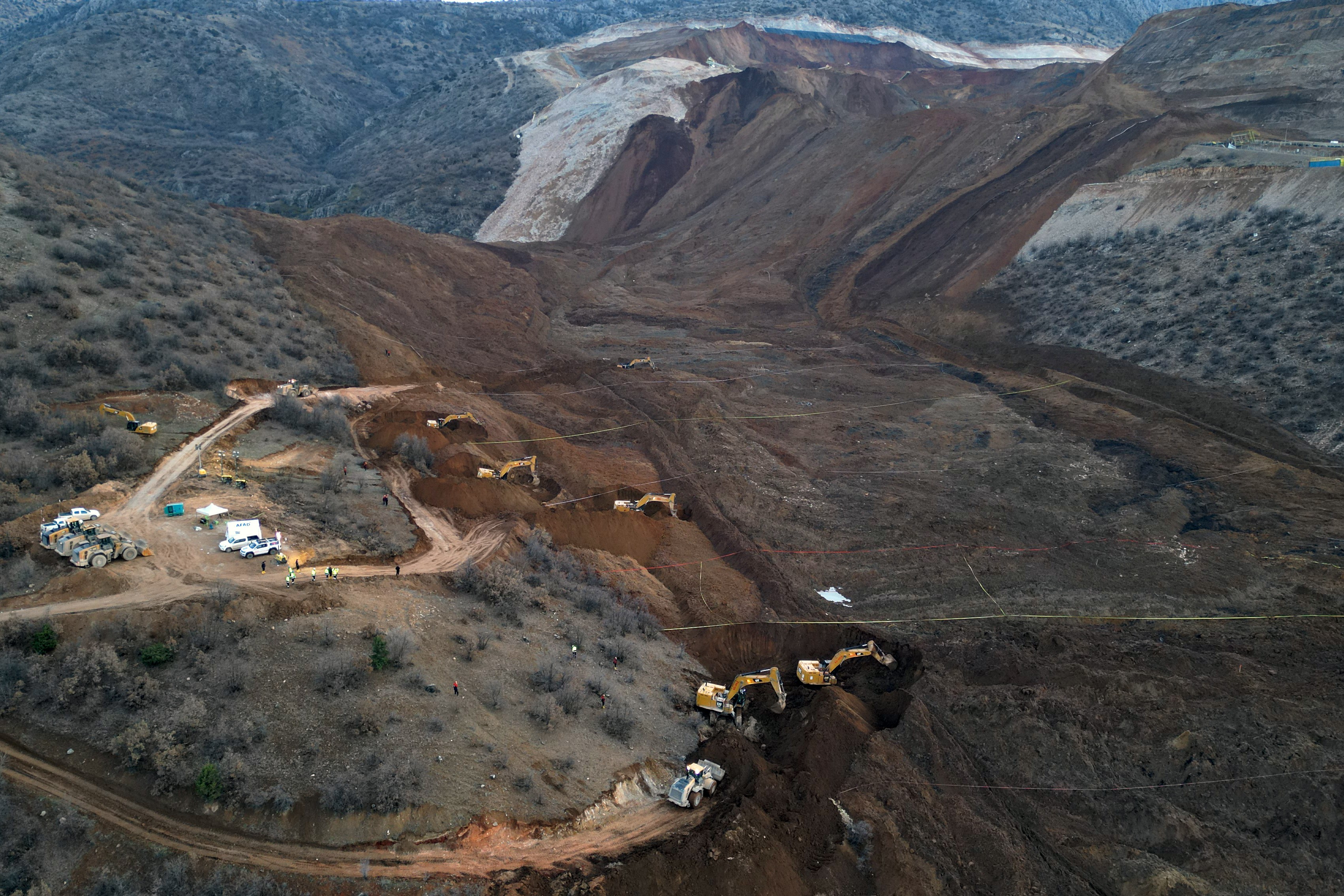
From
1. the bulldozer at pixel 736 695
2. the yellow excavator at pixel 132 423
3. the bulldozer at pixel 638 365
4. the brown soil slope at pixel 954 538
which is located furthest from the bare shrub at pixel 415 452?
the bulldozer at pixel 638 365

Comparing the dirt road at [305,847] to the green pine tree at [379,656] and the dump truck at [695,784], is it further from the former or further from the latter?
the green pine tree at [379,656]

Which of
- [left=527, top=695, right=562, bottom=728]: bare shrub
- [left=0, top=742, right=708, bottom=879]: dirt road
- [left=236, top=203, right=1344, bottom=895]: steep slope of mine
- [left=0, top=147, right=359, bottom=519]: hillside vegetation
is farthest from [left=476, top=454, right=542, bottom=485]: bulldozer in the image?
[left=0, top=742, right=708, bottom=879]: dirt road

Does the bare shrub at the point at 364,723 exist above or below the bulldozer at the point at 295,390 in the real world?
above

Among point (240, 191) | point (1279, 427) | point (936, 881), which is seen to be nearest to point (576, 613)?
point (936, 881)

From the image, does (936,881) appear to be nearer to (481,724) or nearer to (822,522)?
(481,724)

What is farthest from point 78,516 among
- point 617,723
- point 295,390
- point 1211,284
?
point 1211,284

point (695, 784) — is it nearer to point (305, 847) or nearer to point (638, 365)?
point (305, 847)
